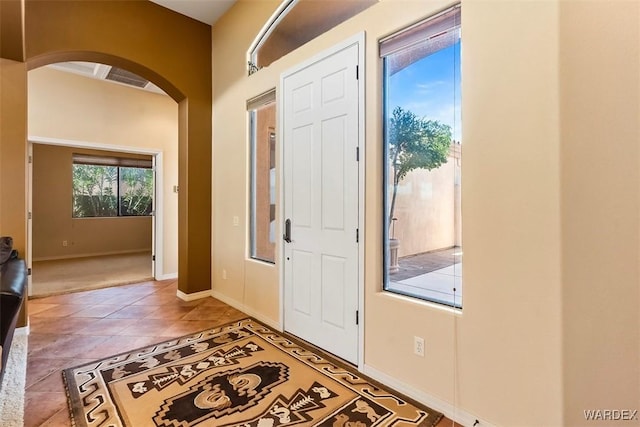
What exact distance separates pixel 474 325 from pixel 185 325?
285 cm

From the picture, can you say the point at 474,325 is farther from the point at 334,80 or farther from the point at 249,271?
the point at 249,271

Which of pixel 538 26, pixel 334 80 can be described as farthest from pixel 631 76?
pixel 334 80

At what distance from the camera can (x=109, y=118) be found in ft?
16.6

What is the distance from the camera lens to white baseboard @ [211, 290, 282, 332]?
323cm

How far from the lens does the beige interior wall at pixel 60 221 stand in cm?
699

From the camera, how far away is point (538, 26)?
1.54 meters

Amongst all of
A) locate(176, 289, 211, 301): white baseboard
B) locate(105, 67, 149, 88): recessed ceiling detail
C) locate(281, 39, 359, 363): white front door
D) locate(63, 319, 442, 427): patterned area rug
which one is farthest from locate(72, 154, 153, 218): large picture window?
locate(281, 39, 359, 363): white front door

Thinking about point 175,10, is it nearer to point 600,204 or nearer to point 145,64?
point 145,64

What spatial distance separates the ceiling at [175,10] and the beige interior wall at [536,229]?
2.86 meters

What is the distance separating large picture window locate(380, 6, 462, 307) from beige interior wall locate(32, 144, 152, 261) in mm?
8186

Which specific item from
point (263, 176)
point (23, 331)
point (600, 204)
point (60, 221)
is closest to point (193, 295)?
point (23, 331)

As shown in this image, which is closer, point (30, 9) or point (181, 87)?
point (30, 9)

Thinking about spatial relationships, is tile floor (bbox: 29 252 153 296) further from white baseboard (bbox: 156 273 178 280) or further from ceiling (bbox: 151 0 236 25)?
ceiling (bbox: 151 0 236 25)

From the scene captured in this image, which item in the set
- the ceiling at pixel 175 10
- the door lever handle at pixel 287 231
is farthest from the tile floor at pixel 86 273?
the door lever handle at pixel 287 231
